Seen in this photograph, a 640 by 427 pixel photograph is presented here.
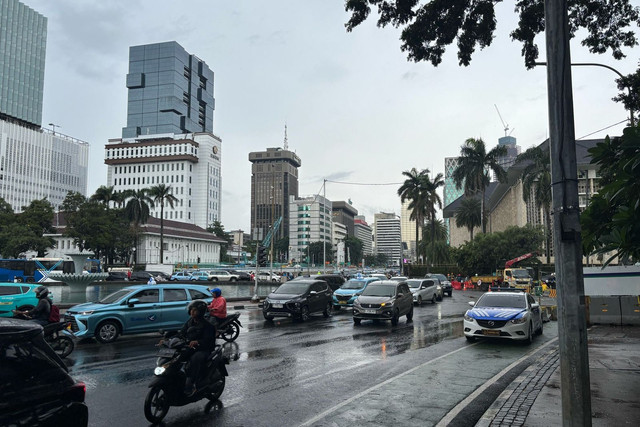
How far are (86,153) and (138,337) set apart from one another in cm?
18050

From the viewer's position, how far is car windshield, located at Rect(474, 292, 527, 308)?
14.5 metres

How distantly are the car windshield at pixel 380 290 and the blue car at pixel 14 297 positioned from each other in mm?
12436

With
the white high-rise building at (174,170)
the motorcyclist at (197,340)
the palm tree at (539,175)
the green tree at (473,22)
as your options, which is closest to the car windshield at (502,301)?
the green tree at (473,22)

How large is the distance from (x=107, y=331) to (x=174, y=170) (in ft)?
516

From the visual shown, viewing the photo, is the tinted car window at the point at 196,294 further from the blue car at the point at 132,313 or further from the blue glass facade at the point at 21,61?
the blue glass facade at the point at 21,61

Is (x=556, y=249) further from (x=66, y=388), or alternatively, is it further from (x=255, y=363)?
(x=255, y=363)

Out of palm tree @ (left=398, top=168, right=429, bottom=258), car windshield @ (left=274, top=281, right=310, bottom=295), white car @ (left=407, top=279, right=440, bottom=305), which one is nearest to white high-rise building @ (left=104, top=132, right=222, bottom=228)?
palm tree @ (left=398, top=168, right=429, bottom=258)

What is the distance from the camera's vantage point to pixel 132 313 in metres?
13.4

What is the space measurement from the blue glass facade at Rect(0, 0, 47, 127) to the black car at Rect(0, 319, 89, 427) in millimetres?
180879

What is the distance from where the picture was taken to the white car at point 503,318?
Result: 1348 cm

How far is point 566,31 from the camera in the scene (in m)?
4.89

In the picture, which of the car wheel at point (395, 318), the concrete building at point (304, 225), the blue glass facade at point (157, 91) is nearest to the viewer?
the car wheel at point (395, 318)

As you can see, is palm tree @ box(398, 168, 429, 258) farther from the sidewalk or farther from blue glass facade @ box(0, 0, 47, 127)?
blue glass facade @ box(0, 0, 47, 127)

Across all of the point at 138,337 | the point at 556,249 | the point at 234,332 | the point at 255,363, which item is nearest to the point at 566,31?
the point at 556,249
